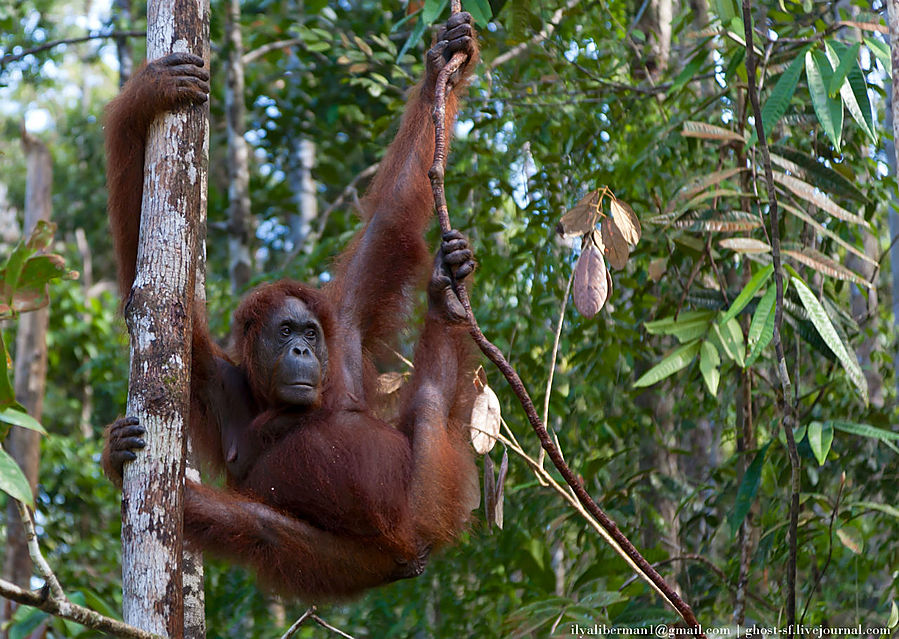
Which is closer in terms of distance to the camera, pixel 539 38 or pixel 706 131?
pixel 706 131

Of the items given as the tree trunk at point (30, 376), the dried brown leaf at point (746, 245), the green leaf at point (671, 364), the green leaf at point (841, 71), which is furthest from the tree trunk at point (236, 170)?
the green leaf at point (841, 71)

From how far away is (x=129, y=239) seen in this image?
3172 mm

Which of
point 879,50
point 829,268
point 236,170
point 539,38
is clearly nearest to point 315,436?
point 829,268

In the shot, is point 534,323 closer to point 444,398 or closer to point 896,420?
point 444,398

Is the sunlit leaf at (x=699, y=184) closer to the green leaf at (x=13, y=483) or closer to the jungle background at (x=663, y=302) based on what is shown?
the jungle background at (x=663, y=302)

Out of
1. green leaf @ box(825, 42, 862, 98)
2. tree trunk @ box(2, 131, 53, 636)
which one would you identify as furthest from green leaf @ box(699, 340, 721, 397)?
tree trunk @ box(2, 131, 53, 636)

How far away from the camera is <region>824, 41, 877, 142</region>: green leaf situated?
2.93m

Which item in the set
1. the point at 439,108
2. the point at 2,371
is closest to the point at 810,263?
the point at 439,108

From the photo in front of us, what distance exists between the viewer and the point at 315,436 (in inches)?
131

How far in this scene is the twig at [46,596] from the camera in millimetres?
1628

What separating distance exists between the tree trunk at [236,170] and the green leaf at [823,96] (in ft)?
14.5

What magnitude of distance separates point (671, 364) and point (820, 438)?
569 mm

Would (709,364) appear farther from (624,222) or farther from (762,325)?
(624,222)

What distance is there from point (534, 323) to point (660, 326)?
48.0 inches
